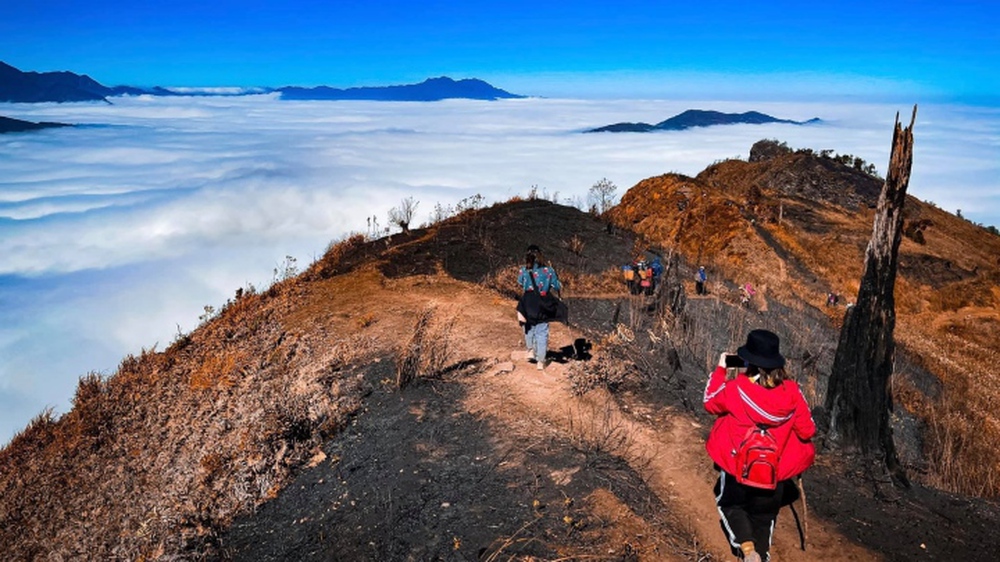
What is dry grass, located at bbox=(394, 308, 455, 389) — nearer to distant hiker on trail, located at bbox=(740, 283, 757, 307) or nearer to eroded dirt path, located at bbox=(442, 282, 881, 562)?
eroded dirt path, located at bbox=(442, 282, 881, 562)

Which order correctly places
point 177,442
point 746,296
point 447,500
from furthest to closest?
1. point 746,296
2. point 177,442
3. point 447,500

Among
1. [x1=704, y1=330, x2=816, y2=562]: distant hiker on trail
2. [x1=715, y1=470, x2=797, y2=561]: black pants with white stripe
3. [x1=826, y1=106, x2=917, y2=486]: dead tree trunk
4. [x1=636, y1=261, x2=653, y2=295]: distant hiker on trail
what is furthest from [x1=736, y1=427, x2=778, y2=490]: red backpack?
[x1=636, y1=261, x2=653, y2=295]: distant hiker on trail

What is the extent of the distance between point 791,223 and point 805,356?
22375 mm

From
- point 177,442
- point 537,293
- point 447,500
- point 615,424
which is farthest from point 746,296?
point 177,442

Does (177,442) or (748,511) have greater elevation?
(748,511)

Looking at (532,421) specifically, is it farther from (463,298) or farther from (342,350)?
(463,298)

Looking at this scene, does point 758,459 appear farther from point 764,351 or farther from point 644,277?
point 644,277

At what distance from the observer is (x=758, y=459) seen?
12.5 feet

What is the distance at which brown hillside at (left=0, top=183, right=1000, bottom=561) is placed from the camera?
5.34 metres

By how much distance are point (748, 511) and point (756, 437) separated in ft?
1.97

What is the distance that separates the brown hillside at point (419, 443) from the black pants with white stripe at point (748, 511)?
3.03 feet

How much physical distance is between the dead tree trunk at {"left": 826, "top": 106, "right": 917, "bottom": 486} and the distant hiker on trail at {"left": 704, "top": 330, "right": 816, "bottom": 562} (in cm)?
330

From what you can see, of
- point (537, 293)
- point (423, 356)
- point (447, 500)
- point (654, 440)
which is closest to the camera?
point (447, 500)

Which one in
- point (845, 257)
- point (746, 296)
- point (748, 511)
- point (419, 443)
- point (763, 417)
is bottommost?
point (845, 257)
